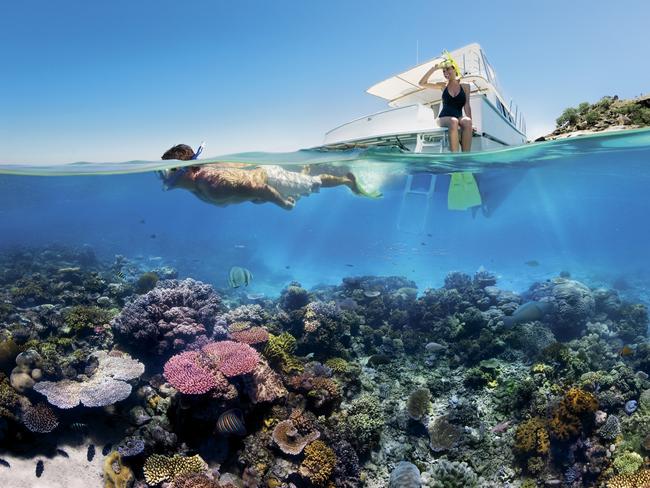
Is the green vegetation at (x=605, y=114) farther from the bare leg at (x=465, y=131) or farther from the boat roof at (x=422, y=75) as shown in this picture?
the bare leg at (x=465, y=131)

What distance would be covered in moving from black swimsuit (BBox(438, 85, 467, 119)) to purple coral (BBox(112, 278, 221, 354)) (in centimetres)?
803

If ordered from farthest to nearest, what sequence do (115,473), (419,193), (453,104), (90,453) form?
(419,193)
(453,104)
(90,453)
(115,473)

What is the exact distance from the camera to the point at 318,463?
5980 millimetres

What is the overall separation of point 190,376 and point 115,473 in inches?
71.9

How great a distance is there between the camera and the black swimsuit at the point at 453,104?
31.5 feet

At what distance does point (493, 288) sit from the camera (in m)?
13.9

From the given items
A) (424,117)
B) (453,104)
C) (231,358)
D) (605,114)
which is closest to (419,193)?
(605,114)

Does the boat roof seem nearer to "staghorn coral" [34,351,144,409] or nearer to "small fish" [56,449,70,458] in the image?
"staghorn coral" [34,351,144,409]

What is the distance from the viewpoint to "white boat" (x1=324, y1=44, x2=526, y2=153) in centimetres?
1120

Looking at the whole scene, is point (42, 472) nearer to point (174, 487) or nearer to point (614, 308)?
point (174, 487)

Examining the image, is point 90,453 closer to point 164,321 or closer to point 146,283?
point 164,321

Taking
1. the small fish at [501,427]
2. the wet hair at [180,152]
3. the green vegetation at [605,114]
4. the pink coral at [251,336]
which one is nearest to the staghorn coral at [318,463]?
the pink coral at [251,336]

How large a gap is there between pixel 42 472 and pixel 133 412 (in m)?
1.43

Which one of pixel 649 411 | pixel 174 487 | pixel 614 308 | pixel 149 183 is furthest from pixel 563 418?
pixel 149 183
